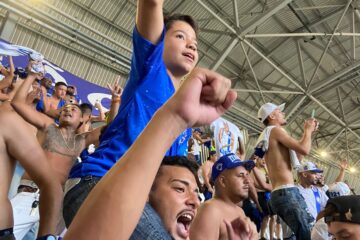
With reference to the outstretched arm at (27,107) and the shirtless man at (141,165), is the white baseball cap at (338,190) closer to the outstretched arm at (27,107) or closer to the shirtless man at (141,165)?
the outstretched arm at (27,107)

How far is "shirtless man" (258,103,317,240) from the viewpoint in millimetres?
2980

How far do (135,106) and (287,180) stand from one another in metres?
2.40

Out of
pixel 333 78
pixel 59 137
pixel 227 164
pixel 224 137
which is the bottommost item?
pixel 59 137

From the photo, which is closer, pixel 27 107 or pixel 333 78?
pixel 27 107

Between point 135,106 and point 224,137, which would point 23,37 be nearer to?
point 224,137

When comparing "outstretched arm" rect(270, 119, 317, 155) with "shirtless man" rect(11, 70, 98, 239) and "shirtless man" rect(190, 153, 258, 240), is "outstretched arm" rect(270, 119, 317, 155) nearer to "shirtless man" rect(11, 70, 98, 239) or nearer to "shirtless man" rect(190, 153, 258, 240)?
"shirtless man" rect(190, 153, 258, 240)

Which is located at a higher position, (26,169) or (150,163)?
(150,163)

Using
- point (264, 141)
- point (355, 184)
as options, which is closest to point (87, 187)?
point (264, 141)

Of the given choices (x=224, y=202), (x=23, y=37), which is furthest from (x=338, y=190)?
(x=23, y=37)

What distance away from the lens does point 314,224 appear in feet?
9.34

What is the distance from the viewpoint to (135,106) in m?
1.32

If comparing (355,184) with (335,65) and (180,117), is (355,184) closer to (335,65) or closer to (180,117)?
(335,65)

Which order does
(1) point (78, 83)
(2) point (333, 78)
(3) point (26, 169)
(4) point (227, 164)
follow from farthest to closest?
(2) point (333, 78)
(1) point (78, 83)
(4) point (227, 164)
(3) point (26, 169)

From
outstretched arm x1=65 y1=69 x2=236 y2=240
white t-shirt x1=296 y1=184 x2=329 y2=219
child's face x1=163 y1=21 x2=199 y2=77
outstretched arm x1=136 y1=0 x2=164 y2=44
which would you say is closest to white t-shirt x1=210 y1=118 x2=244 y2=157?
white t-shirt x1=296 y1=184 x2=329 y2=219
